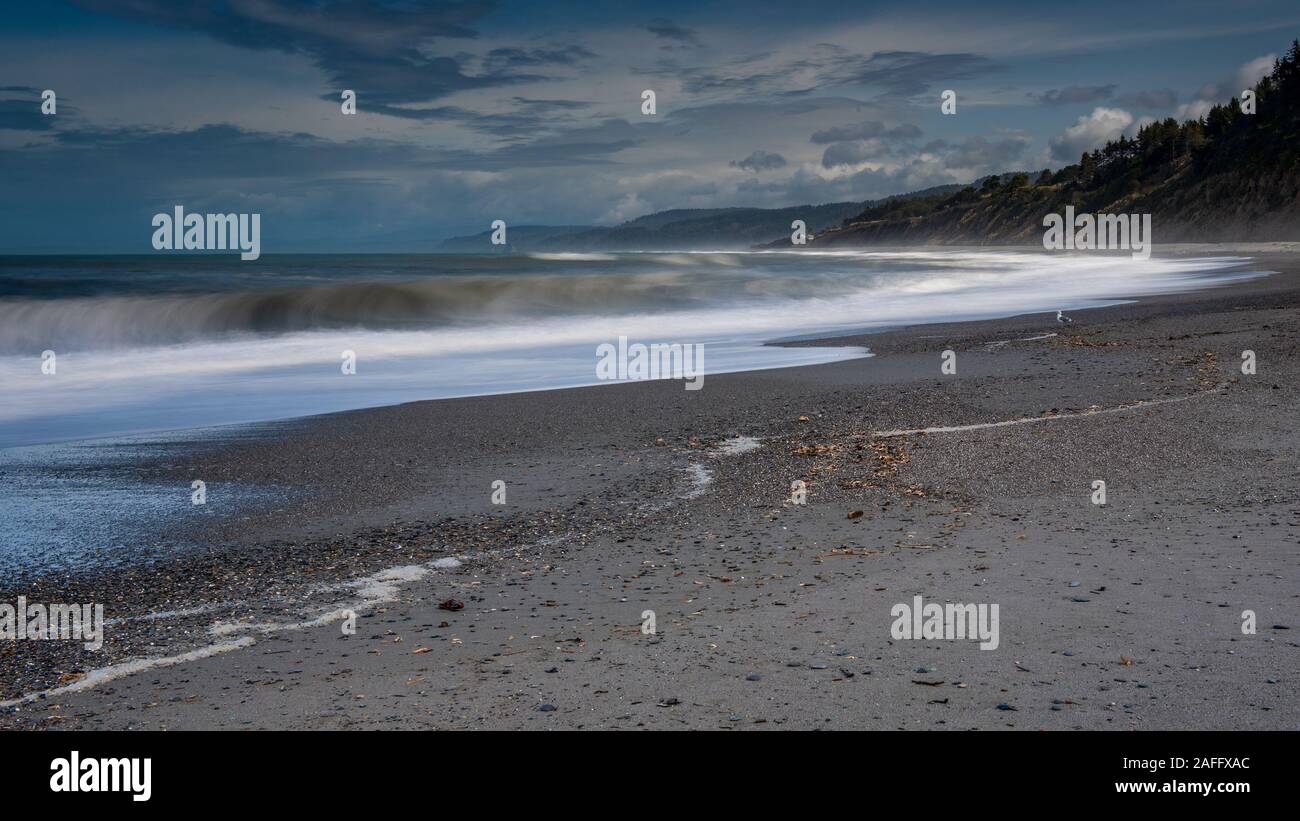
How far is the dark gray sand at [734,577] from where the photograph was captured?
4.22 meters

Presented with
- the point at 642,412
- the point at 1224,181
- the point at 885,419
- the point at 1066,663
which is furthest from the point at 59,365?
the point at 1224,181

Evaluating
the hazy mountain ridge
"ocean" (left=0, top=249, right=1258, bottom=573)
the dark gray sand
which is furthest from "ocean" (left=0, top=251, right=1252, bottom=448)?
the hazy mountain ridge

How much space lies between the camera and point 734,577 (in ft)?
19.4

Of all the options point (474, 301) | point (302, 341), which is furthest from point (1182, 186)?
point (302, 341)

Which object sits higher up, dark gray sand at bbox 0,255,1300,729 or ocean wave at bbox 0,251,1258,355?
ocean wave at bbox 0,251,1258,355

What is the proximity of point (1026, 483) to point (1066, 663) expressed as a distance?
3.48m

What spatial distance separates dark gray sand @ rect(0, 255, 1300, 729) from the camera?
4.22 metres

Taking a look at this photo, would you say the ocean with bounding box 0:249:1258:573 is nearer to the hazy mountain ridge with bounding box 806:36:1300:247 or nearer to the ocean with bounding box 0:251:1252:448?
the ocean with bounding box 0:251:1252:448

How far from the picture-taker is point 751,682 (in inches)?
172

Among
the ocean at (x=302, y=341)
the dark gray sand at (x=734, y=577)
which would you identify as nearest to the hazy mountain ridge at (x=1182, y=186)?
the ocean at (x=302, y=341)

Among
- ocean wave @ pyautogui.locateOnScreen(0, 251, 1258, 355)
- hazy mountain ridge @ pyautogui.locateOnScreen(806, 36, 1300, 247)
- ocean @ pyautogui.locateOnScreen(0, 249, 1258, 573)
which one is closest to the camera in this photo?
ocean @ pyautogui.locateOnScreen(0, 249, 1258, 573)

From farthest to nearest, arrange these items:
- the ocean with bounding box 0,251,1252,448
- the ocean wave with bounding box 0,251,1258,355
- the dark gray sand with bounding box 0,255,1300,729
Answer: the ocean wave with bounding box 0,251,1258,355, the ocean with bounding box 0,251,1252,448, the dark gray sand with bounding box 0,255,1300,729

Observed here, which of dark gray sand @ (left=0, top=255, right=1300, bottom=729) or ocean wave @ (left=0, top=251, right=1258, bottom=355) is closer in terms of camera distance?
dark gray sand @ (left=0, top=255, right=1300, bottom=729)
